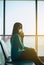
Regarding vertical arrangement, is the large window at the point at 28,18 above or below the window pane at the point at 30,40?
above

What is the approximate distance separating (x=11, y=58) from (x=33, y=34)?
2346 millimetres

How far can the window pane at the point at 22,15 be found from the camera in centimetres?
503

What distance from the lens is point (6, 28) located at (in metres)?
5.05

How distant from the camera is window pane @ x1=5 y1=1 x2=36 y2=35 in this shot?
503 centimetres

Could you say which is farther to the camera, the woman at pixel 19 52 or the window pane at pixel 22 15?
the window pane at pixel 22 15

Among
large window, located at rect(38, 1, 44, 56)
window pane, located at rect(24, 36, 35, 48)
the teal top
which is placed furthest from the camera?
large window, located at rect(38, 1, 44, 56)

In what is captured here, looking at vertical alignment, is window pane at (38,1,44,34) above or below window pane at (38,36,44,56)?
above

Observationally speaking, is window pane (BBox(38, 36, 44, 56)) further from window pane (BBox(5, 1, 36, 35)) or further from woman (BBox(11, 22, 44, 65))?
woman (BBox(11, 22, 44, 65))

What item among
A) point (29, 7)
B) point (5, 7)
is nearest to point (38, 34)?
point (29, 7)

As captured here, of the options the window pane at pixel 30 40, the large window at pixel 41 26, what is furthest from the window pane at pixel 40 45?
the window pane at pixel 30 40

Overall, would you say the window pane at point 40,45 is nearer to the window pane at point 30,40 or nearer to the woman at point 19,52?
the window pane at point 30,40

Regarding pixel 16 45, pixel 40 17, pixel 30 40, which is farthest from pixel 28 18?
pixel 16 45

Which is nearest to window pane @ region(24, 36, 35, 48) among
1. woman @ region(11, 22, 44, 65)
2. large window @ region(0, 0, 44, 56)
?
large window @ region(0, 0, 44, 56)

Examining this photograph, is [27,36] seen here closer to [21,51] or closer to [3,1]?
[3,1]
